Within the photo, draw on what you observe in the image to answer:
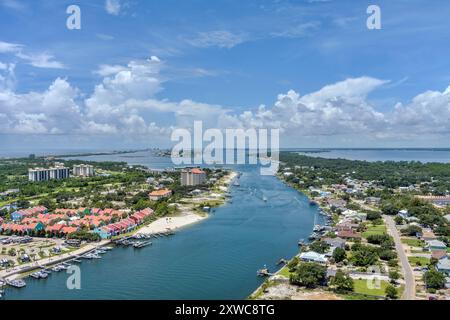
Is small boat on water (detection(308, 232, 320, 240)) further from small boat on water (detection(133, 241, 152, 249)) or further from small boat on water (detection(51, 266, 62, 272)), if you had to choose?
small boat on water (detection(51, 266, 62, 272))

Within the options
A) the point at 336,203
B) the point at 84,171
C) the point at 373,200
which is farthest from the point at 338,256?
the point at 84,171

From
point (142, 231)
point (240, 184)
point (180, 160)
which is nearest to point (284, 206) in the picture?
point (142, 231)

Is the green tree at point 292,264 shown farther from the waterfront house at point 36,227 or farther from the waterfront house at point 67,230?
the waterfront house at point 36,227

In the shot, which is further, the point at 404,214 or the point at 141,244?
the point at 404,214

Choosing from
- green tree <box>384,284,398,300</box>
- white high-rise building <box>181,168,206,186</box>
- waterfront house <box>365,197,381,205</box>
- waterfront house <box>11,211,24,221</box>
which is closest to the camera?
green tree <box>384,284,398,300</box>

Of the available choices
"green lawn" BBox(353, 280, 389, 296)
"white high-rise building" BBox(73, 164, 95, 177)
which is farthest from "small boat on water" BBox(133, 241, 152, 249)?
"white high-rise building" BBox(73, 164, 95, 177)

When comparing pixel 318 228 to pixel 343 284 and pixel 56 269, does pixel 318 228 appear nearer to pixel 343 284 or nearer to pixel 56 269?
pixel 343 284
